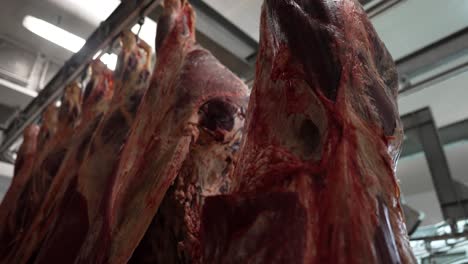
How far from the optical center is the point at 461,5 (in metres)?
2.00

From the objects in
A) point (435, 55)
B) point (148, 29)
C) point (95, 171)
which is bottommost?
point (95, 171)

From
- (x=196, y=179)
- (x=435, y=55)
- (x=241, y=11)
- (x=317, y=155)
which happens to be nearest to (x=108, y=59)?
(x=241, y=11)

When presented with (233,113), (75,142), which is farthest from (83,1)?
(233,113)

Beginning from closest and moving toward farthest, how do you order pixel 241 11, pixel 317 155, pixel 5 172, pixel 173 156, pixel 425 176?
pixel 317 155 < pixel 173 156 < pixel 241 11 < pixel 5 172 < pixel 425 176

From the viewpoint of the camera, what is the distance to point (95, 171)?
3.42 feet

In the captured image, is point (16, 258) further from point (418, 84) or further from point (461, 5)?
point (461, 5)

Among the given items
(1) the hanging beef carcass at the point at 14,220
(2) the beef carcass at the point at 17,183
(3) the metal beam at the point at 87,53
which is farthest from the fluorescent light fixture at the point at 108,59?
(2) the beef carcass at the point at 17,183

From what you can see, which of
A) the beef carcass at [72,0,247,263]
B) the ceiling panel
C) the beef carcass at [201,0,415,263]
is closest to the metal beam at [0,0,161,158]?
the ceiling panel

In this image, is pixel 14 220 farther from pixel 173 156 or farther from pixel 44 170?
pixel 173 156

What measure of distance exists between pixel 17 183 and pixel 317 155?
65.4 inches

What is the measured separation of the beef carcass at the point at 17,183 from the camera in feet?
5.03

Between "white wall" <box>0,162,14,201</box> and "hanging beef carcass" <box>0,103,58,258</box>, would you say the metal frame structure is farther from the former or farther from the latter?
"white wall" <box>0,162,14,201</box>

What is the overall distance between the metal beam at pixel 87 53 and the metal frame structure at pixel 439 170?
4.98 feet

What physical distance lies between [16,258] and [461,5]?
222cm
